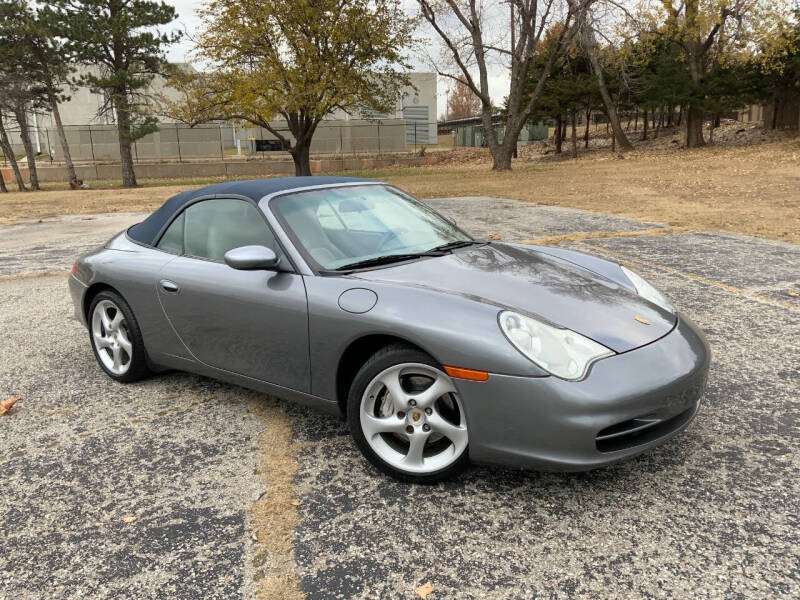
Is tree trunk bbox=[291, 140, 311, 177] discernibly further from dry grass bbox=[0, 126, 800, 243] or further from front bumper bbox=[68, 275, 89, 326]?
front bumper bbox=[68, 275, 89, 326]

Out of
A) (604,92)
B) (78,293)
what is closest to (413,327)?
(78,293)

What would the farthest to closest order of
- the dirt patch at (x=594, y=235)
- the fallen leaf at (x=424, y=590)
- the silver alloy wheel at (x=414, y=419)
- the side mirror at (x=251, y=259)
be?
the dirt patch at (x=594, y=235), the side mirror at (x=251, y=259), the silver alloy wheel at (x=414, y=419), the fallen leaf at (x=424, y=590)

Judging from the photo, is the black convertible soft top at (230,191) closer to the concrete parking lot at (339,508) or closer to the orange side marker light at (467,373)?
the concrete parking lot at (339,508)

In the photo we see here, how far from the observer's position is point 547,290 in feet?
9.61

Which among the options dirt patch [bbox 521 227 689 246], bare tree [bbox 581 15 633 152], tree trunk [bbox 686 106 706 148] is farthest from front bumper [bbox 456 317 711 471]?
tree trunk [bbox 686 106 706 148]

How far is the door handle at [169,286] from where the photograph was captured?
3.56 m

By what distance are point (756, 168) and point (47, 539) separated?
2300 cm

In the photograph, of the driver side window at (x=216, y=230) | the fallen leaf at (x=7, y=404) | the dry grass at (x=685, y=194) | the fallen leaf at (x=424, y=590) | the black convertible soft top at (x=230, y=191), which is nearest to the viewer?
the fallen leaf at (x=424, y=590)

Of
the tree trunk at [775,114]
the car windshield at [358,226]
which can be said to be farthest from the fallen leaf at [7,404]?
the tree trunk at [775,114]

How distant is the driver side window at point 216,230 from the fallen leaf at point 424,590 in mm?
1813

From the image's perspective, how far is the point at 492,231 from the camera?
9.64 meters

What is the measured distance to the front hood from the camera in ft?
8.73

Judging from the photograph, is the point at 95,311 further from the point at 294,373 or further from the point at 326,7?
the point at 326,7

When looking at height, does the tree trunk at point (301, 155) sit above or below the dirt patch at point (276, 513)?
above
